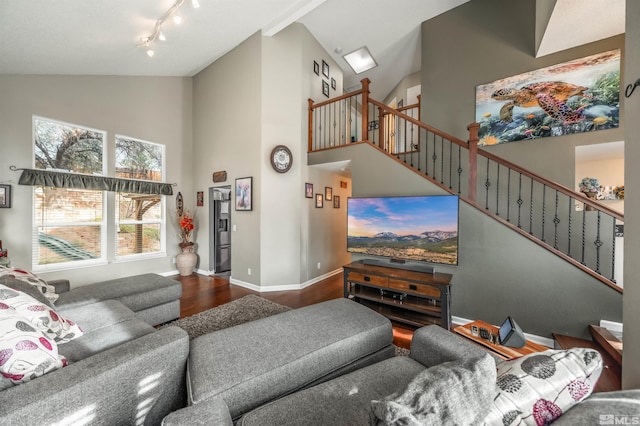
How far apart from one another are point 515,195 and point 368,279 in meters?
2.46

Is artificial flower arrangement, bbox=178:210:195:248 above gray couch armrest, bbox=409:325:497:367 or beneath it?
above

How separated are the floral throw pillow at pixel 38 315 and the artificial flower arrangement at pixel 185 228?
11.6 ft

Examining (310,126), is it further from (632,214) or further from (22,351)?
(22,351)

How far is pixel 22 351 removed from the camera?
39.7 inches

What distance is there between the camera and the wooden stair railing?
2.62m

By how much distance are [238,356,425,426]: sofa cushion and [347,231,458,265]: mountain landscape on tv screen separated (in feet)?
5.89

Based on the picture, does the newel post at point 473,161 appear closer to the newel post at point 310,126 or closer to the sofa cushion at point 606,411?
the newel post at point 310,126

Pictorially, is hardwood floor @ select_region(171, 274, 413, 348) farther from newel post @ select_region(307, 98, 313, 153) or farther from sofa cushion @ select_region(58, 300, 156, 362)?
→ newel post @ select_region(307, 98, 313, 153)

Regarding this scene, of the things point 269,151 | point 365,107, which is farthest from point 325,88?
point 269,151

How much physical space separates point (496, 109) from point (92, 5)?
5.09 m

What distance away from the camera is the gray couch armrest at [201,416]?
2.55 feet

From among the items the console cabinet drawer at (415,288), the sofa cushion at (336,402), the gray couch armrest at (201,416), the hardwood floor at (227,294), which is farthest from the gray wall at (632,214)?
the gray couch armrest at (201,416)

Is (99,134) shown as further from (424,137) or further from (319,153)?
(424,137)

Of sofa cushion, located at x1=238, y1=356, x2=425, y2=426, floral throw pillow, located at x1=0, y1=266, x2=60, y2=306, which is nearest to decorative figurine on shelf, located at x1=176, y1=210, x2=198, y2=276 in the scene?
floral throw pillow, located at x1=0, y1=266, x2=60, y2=306
